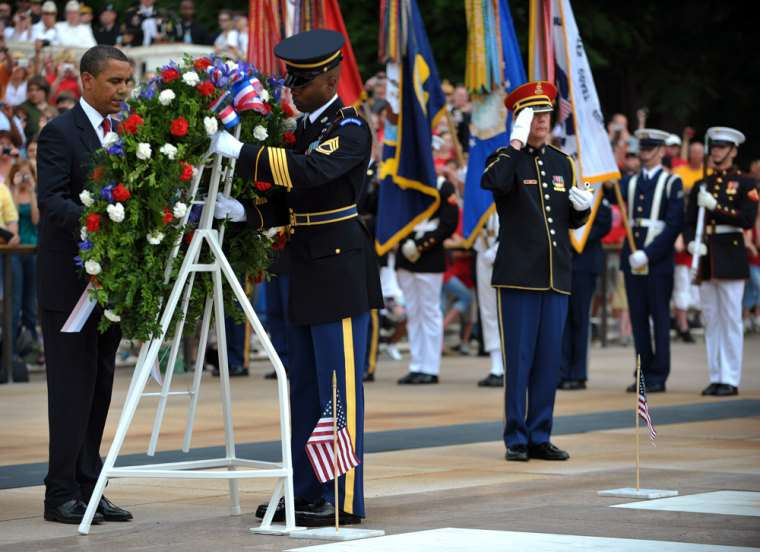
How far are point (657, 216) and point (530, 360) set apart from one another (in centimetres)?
488

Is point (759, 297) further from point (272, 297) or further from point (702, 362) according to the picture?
point (272, 297)

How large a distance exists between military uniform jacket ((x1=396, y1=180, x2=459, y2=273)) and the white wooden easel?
7437 millimetres

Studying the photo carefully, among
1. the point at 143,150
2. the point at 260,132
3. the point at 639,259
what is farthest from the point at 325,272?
the point at 639,259

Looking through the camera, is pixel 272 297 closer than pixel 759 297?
Yes

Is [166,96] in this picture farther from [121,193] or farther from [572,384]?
[572,384]

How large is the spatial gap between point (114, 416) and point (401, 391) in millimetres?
3384

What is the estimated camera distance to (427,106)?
14.2m

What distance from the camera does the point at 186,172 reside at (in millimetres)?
6219

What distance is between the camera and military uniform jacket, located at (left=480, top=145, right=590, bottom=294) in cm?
920

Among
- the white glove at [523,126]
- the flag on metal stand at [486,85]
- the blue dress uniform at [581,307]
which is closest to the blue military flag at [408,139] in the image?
the flag on metal stand at [486,85]

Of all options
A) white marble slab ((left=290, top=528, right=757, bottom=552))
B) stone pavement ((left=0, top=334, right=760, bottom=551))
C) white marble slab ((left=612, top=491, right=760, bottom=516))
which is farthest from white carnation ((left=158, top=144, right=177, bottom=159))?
white marble slab ((left=612, top=491, right=760, bottom=516))

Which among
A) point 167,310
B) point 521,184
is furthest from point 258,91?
point 521,184

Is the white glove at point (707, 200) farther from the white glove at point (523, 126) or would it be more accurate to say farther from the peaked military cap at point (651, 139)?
the white glove at point (523, 126)

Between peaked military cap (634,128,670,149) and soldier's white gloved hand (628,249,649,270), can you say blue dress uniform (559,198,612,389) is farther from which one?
peaked military cap (634,128,670,149)
